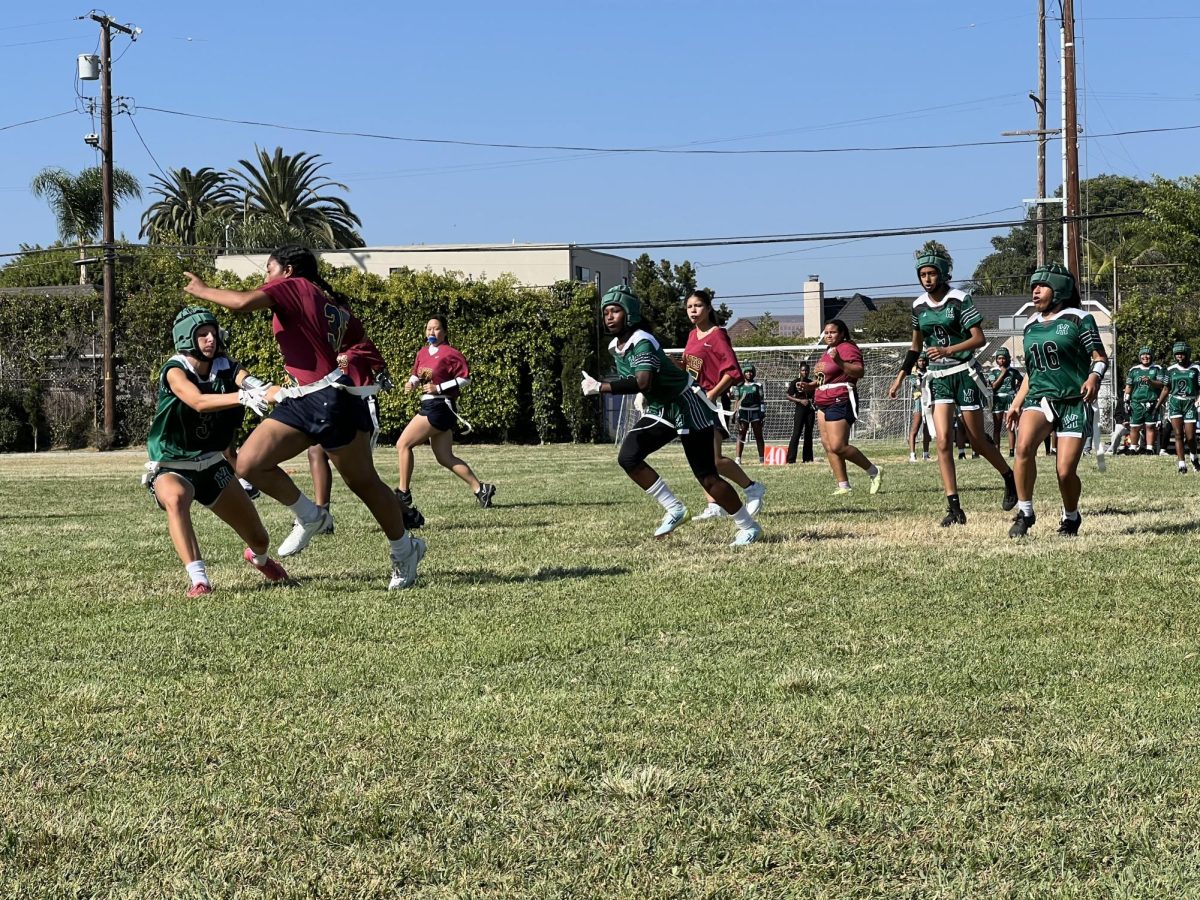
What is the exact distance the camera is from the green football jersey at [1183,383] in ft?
71.9

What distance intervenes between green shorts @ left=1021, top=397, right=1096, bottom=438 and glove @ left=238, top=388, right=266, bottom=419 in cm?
544

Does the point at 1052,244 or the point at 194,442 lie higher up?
the point at 1052,244

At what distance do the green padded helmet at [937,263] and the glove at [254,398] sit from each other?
587 centimetres

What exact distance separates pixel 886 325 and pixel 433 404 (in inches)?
2542

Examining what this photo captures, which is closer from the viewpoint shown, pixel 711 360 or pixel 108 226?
pixel 711 360

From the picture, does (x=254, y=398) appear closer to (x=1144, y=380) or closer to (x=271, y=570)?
→ (x=271, y=570)

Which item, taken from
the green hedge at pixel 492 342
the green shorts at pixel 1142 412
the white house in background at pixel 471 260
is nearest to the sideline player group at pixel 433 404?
the green shorts at pixel 1142 412

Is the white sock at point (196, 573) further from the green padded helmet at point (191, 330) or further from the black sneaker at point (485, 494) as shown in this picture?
the black sneaker at point (485, 494)

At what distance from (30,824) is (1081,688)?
3.50 meters

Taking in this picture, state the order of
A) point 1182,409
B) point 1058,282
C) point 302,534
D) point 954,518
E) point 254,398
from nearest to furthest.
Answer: point 254,398, point 302,534, point 1058,282, point 954,518, point 1182,409

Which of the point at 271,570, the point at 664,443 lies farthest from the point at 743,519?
the point at 271,570

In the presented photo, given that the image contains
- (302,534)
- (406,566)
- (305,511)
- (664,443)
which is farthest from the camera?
(664,443)

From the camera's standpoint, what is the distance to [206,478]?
8078 mm

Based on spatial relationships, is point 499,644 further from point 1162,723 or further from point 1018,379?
point 1018,379
